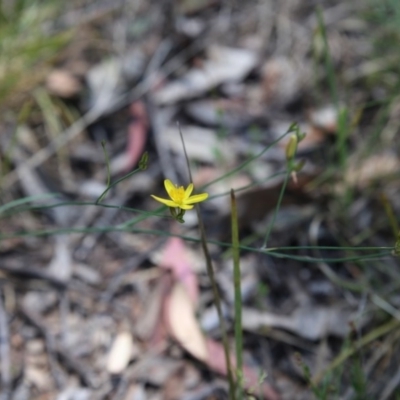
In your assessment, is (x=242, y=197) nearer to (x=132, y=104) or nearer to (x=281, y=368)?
(x=281, y=368)

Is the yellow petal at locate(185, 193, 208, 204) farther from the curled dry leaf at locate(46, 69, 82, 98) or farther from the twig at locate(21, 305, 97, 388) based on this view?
the curled dry leaf at locate(46, 69, 82, 98)

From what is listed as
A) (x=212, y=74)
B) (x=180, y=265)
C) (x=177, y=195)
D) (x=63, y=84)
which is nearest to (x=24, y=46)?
(x=63, y=84)

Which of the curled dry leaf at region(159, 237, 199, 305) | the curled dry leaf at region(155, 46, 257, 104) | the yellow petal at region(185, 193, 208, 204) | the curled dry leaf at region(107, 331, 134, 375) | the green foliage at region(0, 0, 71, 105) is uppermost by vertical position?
the green foliage at region(0, 0, 71, 105)

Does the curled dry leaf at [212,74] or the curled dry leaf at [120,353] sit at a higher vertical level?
the curled dry leaf at [212,74]

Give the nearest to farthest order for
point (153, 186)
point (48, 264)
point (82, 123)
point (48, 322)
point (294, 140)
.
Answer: point (294, 140) → point (48, 322) → point (48, 264) → point (153, 186) → point (82, 123)

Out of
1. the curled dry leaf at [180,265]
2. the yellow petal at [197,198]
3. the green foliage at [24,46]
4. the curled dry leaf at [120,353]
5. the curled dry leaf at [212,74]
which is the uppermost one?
the green foliage at [24,46]

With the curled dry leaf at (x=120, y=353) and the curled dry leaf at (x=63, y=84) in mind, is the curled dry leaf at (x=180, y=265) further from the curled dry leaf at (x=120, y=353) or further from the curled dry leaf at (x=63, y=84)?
the curled dry leaf at (x=63, y=84)

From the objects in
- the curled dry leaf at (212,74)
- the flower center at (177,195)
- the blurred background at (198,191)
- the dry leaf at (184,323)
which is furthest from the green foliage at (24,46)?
the flower center at (177,195)

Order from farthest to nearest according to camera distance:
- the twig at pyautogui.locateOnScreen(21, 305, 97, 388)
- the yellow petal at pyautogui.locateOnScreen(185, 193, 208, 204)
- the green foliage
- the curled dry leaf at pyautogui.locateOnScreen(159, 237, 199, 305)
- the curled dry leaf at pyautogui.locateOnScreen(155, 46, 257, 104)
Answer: the curled dry leaf at pyautogui.locateOnScreen(155, 46, 257, 104) < the green foliage < the curled dry leaf at pyautogui.locateOnScreen(159, 237, 199, 305) < the twig at pyautogui.locateOnScreen(21, 305, 97, 388) < the yellow petal at pyautogui.locateOnScreen(185, 193, 208, 204)

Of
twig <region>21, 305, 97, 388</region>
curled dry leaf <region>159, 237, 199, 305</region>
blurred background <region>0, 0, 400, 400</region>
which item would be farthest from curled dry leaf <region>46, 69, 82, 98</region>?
twig <region>21, 305, 97, 388</region>

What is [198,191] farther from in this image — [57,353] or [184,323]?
[57,353]

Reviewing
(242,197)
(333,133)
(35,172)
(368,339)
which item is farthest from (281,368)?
(35,172)
